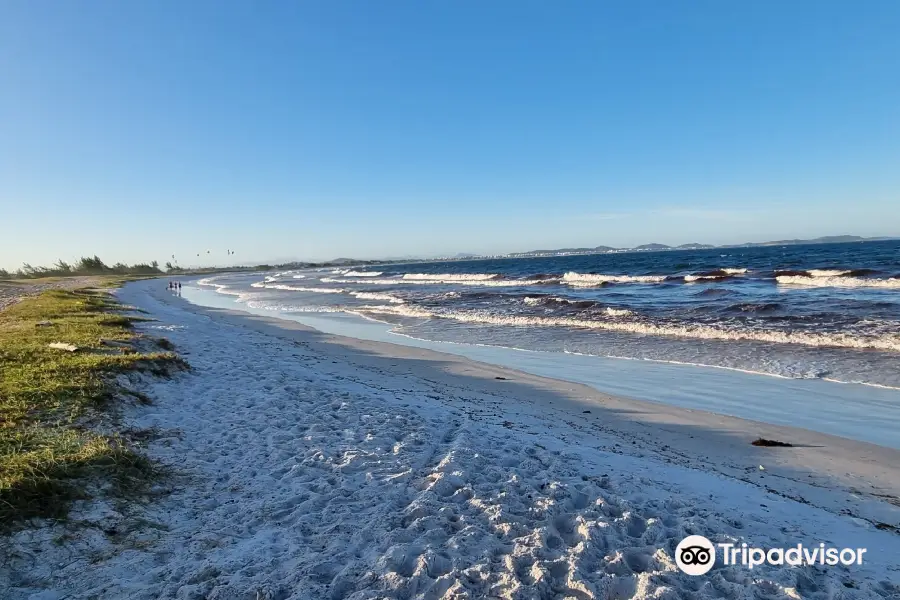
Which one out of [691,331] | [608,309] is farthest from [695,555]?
[608,309]

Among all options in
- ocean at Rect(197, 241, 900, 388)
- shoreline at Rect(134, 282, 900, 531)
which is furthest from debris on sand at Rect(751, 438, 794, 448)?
ocean at Rect(197, 241, 900, 388)

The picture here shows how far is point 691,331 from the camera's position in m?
14.6

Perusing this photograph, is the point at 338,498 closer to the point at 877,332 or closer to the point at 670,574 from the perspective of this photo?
the point at 670,574

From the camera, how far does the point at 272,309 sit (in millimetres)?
27078

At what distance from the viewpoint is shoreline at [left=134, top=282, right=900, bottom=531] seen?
4.80 m

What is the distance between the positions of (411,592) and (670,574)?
70.6 inches

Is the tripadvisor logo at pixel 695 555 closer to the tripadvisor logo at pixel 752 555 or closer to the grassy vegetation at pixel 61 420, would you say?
the tripadvisor logo at pixel 752 555

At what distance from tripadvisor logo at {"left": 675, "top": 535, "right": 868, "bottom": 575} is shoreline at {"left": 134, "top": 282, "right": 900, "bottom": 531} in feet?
3.21

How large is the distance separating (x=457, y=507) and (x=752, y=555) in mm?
2319

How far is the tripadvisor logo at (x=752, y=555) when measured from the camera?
11.4 feet

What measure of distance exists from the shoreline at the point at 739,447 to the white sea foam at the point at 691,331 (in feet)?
22.8

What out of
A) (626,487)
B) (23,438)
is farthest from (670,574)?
(23,438)

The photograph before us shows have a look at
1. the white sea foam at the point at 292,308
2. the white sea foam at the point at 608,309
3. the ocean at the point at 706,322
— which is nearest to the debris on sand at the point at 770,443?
the ocean at the point at 706,322

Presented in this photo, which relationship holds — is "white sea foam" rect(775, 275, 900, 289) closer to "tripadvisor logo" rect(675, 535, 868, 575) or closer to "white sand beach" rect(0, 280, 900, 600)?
"white sand beach" rect(0, 280, 900, 600)
